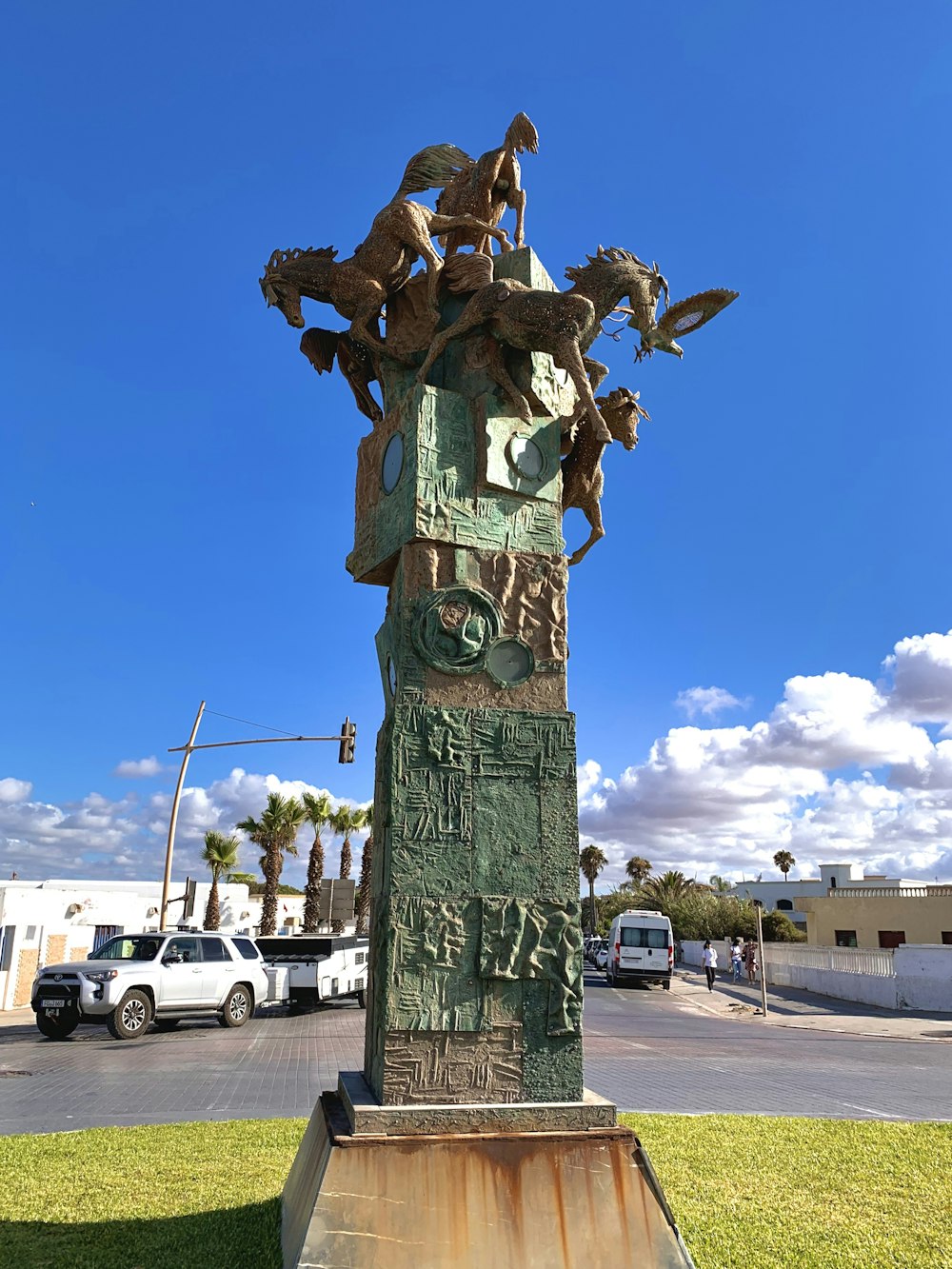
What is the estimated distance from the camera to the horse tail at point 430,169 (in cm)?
660

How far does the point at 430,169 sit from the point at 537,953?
5186 mm

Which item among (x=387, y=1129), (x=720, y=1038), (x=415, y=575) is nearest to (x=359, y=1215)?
(x=387, y=1129)

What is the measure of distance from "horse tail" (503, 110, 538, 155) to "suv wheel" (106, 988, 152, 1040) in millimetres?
12935

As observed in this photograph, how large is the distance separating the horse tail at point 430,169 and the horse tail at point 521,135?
0.40 metres

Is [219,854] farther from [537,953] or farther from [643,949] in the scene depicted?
[537,953]

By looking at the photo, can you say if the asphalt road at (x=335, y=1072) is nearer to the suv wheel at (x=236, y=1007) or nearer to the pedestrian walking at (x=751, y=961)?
the suv wheel at (x=236, y=1007)

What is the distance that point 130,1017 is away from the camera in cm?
1442

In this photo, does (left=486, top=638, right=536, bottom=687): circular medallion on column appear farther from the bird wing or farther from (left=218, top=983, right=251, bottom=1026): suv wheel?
(left=218, top=983, right=251, bottom=1026): suv wheel

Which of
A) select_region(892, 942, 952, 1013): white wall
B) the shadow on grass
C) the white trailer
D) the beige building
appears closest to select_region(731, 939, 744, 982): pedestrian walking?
the beige building

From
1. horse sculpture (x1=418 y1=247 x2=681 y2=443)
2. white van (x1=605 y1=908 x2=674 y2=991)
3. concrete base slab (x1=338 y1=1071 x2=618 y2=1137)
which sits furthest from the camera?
white van (x1=605 y1=908 x2=674 y2=991)

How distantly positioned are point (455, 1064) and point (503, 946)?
0.58m

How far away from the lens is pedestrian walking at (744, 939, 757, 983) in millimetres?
31938

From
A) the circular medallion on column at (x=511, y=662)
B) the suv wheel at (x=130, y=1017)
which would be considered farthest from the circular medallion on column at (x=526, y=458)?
the suv wheel at (x=130, y=1017)

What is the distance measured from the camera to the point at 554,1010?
468 cm
